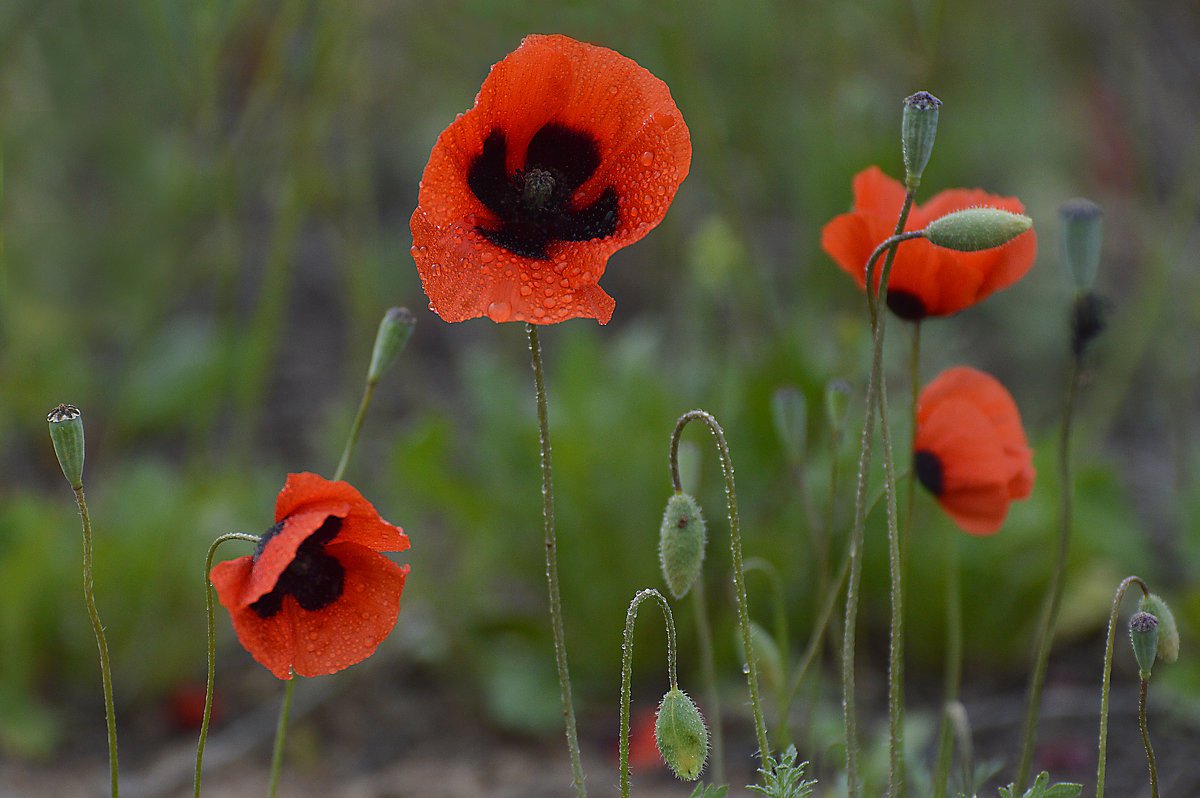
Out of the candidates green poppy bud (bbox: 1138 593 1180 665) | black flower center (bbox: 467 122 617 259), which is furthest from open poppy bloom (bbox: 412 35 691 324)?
green poppy bud (bbox: 1138 593 1180 665)

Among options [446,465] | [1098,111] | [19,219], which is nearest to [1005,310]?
[1098,111]

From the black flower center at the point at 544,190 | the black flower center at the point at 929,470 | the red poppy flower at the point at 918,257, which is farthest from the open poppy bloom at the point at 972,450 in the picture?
the black flower center at the point at 544,190

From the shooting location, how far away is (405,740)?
249 centimetres

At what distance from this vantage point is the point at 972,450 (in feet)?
→ 4.82

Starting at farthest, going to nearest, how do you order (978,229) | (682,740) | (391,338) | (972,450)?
(972,450), (391,338), (682,740), (978,229)

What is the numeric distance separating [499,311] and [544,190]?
215 mm

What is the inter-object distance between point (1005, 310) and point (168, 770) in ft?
9.21

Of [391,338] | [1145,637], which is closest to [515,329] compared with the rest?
[391,338]

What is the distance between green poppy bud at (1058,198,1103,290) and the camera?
135cm

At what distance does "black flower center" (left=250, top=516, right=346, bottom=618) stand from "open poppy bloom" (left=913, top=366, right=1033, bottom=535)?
2.17ft

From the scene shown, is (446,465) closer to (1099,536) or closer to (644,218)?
(1099,536)

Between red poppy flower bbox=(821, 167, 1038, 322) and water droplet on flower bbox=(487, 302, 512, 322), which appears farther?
red poppy flower bbox=(821, 167, 1038, 322)

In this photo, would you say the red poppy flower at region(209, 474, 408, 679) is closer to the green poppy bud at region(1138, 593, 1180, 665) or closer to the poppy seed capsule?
the poppy seed capsule

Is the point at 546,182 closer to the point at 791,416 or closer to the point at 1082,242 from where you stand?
the point at 791,416
